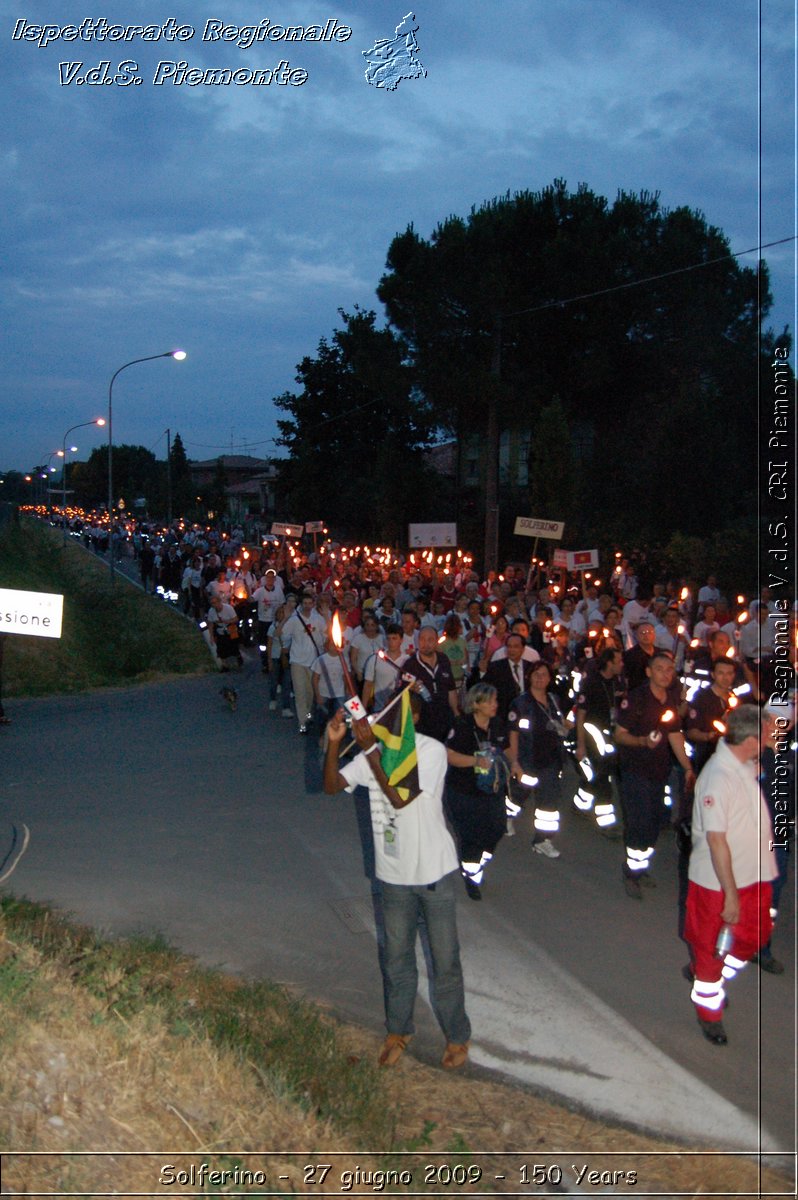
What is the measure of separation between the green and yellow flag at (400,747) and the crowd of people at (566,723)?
58 millimetres

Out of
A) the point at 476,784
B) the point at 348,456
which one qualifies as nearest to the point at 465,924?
the point at 476,784

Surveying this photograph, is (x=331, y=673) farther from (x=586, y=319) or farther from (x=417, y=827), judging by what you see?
(x=586, y=319)

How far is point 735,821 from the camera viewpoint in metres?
5.64

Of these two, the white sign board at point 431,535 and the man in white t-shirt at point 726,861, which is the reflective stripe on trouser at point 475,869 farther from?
the white sign board at point 431,535

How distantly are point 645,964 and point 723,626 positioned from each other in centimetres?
702

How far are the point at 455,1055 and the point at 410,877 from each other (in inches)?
37.8

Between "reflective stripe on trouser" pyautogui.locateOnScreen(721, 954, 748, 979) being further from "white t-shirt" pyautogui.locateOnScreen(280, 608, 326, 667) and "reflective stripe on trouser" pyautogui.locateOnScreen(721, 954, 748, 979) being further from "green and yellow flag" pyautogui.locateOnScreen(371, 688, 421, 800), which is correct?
"white t-shirt" pyautogui.locateOnScreen(280, 608, 326, 667)

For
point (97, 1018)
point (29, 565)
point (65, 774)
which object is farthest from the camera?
point (29, 565)

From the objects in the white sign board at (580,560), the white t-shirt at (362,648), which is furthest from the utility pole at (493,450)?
the white t-shirt at (362,648)

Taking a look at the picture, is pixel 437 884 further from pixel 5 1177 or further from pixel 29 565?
pixel 29 565

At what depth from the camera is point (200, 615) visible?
2941cm

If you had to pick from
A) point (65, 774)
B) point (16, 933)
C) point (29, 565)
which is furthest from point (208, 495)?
point (16, 933)

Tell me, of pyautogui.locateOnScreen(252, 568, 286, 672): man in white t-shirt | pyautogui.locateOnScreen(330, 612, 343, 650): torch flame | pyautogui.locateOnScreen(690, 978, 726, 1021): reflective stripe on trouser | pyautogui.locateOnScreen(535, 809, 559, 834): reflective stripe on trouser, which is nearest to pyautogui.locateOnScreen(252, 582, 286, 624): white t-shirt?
pyautogui.locateOnScreen(252, 568, 286, 672): man in white t-shirt

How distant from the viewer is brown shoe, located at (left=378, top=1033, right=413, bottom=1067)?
17.9 feet
